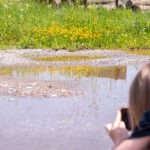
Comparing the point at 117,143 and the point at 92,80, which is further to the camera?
the point at 92,80

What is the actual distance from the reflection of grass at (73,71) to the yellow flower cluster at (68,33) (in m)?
3.70

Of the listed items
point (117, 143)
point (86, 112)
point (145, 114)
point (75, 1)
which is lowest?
point (75, 1)

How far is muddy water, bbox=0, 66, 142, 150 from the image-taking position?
5.29m

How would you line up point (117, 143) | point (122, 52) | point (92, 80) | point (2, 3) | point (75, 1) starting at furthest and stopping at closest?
1. point (75, 1)
2. point (2, 3)
3. point (122, 52)
4. point (92, 80)
5. point (117, 143)

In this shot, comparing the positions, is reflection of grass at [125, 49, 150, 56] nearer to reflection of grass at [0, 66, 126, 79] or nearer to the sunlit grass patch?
the sunlit grass patch

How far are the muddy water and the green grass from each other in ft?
17.2

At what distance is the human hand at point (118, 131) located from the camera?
1472 millimetres

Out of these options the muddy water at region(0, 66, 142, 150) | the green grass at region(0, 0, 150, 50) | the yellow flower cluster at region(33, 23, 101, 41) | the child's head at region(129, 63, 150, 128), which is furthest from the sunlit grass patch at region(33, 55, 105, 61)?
the child's head at region(129, 63, 150, 128)

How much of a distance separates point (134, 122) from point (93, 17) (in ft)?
50.7

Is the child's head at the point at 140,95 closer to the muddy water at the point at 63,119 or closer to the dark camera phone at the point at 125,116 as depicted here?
the dark camera phone at the point at 125,116

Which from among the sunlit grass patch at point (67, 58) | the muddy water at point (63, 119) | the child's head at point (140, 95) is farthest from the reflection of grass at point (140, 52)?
the child's head at point (140, 95)

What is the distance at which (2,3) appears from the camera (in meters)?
18.9

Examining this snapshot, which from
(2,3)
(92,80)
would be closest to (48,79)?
(92,80)

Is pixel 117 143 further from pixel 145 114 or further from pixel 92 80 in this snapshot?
pixel 92 80
